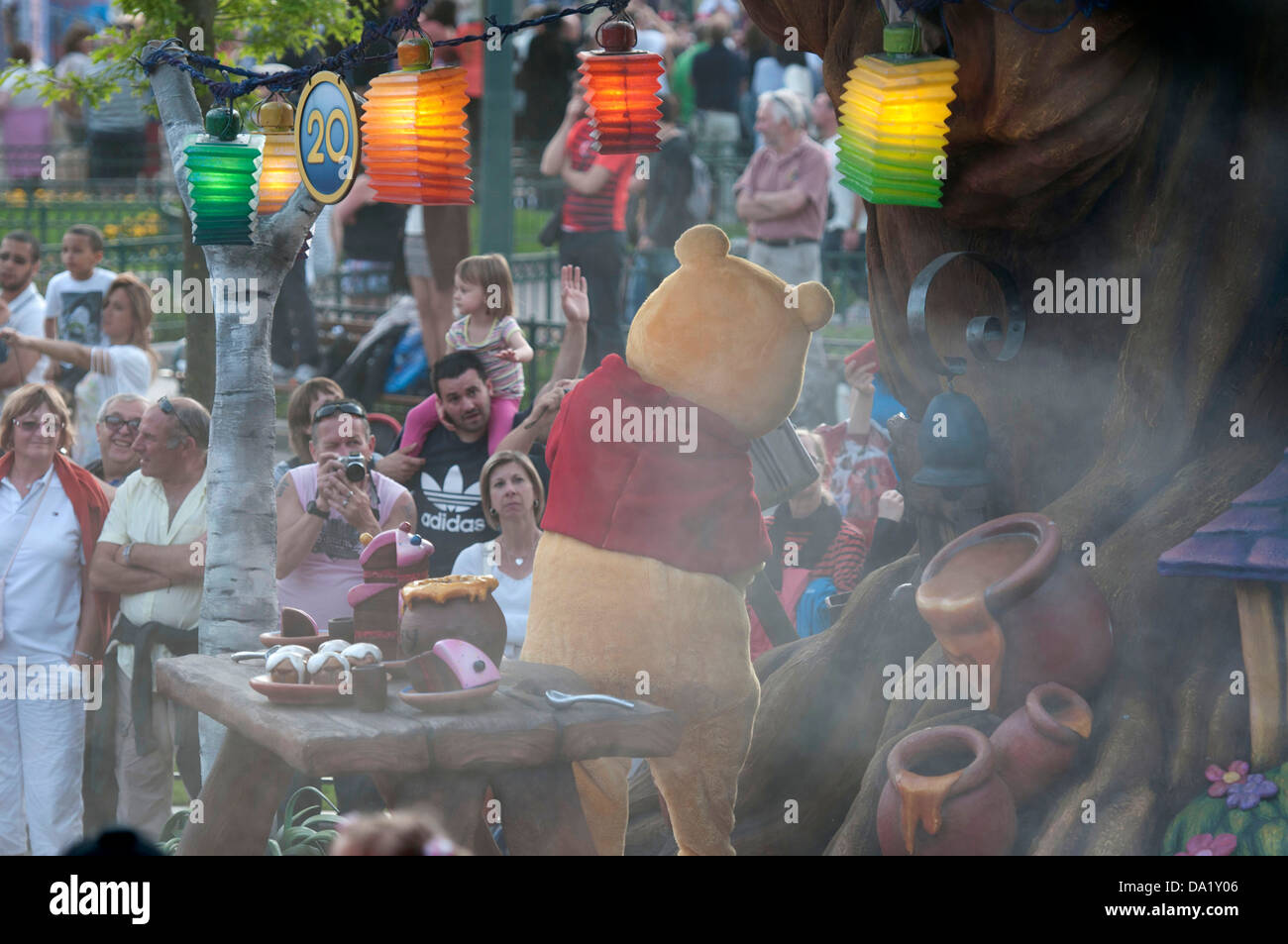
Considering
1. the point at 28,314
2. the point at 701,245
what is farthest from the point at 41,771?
the point at 28,314

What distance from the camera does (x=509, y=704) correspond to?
4.64 m

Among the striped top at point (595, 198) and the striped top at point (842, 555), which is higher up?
the striped top at point (595, 198)

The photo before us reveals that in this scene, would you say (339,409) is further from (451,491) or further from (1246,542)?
(1246,542)

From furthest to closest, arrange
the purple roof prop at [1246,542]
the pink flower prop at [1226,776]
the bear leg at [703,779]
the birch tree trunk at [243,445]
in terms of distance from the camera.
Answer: the birch tree trunk at [243,445], the bear leg at [703,779], the pink flower prop at [1226,776], the purple roof prop at [1246,542]

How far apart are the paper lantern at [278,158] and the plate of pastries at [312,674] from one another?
1.70m

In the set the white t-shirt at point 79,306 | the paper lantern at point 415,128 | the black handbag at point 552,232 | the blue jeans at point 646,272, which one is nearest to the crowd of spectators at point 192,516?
the white t-shirt at point 79,306

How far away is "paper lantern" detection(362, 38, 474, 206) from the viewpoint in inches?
199

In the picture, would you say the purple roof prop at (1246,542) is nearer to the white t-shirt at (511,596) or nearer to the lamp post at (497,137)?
the white t-shirt at (511,596)

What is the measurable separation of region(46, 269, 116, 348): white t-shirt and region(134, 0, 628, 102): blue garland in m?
3.27

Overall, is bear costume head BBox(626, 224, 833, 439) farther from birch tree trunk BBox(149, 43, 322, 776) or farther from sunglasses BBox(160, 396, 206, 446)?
sunglasses BBox(160, 396, 206, 446)

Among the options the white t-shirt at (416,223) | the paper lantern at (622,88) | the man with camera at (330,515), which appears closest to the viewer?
the paper lantern at (622,88)

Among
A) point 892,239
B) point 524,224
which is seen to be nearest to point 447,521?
point 892,239

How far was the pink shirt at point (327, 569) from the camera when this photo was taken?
6.14m
